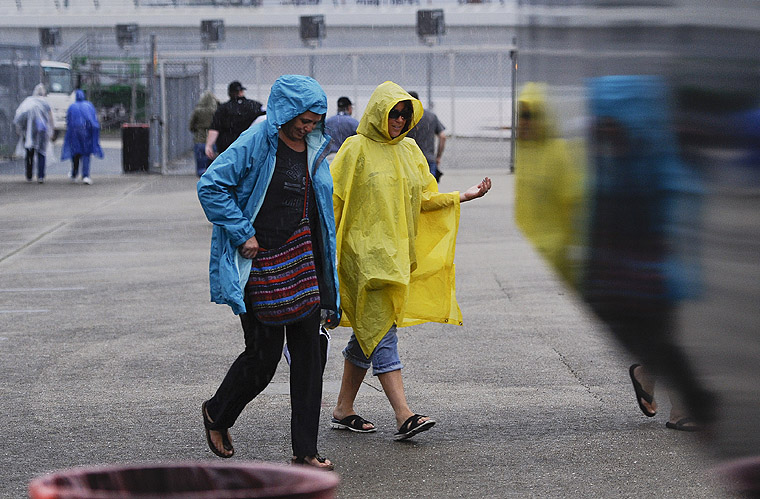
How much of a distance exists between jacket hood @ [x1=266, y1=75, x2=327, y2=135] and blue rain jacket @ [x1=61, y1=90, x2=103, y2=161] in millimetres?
16399

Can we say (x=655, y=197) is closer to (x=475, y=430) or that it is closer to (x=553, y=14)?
(x=553, y=14)

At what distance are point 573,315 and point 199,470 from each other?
6.72 metres

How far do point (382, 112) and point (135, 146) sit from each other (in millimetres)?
18423

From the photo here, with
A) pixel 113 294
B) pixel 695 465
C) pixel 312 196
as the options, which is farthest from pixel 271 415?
pixel 113 294

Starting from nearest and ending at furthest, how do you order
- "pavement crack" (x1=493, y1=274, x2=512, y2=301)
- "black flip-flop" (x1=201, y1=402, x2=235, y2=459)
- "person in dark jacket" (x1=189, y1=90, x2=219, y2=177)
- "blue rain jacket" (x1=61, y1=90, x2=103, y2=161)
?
"black flip-flop" (x1=201, y1=402, x2=235, y2=459) < "pavement crack" (x1=493, y1=274, x2=512, y2=301) < "person in dark jacket" (x1=189, y1=90, x2=219, y2=177) < "blue rain jacket" (x1=61, y1=90, x2=103, y2=161)

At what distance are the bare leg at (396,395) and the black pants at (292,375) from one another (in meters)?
0.55

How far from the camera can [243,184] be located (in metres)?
4.82

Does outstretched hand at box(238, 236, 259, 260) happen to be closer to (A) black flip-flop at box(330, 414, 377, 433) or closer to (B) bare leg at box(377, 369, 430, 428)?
(B) bare leg at box(377, 369, 430, 428)

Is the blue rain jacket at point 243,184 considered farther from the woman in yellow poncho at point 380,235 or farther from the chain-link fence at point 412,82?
the chain-link fence at point 412,82

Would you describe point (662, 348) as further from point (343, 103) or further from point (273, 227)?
point (343, 103)

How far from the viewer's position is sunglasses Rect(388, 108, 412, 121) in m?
5.36

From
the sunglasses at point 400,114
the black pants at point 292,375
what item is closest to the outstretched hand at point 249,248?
the black pants at point 292,375

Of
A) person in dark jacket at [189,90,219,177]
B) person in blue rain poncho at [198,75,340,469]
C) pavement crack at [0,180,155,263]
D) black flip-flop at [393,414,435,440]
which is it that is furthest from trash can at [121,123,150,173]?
person in blue rain poncho at [198,75,340,469]

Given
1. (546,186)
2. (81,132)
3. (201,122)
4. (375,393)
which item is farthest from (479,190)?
→ (81,132)
